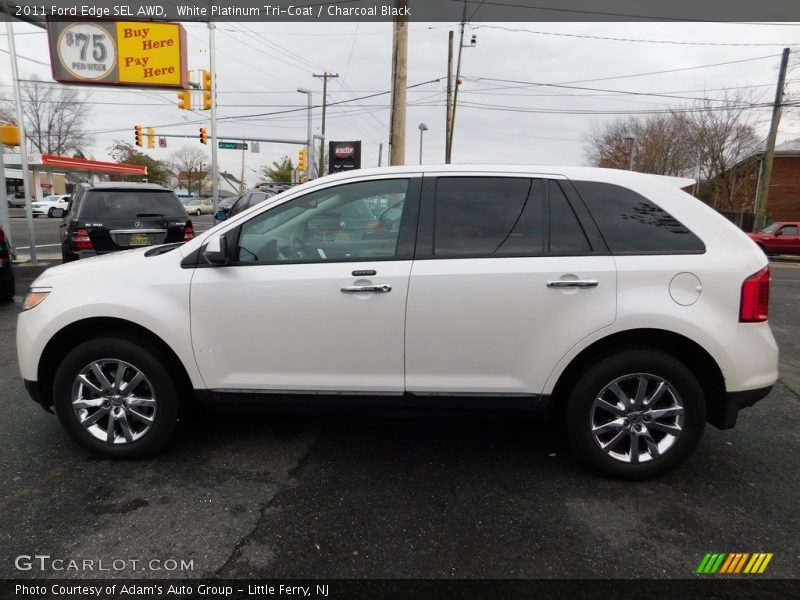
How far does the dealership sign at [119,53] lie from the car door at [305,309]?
58.3 ft

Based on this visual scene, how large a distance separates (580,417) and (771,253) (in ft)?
73.0

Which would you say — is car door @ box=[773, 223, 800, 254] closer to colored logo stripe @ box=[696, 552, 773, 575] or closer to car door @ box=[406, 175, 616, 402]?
car door @ box=[406, 175, 616, 402]

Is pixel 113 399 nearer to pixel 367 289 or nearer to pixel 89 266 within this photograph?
pixel 89 266

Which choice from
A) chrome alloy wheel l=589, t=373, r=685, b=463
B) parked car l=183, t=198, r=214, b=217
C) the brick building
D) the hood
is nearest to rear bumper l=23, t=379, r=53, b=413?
the hood

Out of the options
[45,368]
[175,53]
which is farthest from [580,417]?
[175,53]

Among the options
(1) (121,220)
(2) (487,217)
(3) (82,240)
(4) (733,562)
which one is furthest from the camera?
(1) (121,220)

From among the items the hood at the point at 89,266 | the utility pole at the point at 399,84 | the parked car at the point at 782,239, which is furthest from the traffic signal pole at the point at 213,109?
the parked car at the point at 782,239

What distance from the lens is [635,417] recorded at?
2.99m

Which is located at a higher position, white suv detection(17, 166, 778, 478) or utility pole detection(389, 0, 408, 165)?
utility pole detection(389, 0, 408, 165)

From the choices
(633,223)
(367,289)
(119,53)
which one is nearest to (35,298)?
(367,289)

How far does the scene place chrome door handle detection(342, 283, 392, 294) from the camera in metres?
2.95

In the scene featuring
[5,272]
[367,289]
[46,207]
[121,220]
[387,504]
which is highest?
[121,220]

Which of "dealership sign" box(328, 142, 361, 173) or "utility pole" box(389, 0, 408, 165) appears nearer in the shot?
"utility pole" box(389, 0, 408, 165)

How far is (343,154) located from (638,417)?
60.4 feet
